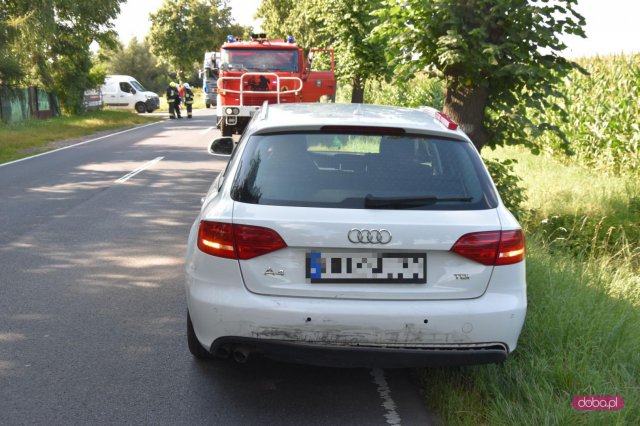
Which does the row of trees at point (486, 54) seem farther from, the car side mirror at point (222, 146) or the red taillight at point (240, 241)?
the red taillight at point (240, 241)

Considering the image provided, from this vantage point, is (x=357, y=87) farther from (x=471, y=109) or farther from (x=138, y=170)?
(x=471, y=109)

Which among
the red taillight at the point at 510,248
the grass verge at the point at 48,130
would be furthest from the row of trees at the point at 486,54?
the grass verge at the point at 48,130

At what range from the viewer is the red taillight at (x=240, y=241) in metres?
3.65

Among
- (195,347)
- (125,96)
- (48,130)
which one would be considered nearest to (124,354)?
(195,347)

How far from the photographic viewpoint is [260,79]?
17.8m

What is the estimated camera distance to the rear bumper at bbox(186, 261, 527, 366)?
3.62 metres

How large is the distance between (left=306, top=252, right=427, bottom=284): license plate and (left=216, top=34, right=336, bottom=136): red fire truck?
45.1 ft

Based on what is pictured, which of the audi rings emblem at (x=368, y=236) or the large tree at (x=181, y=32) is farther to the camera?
the large tree at (x=181, y=32)

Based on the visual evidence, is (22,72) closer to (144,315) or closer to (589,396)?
(144,315)

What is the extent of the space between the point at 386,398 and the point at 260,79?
14.4 meters

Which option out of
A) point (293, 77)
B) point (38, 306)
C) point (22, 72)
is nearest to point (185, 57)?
point (22, 72)

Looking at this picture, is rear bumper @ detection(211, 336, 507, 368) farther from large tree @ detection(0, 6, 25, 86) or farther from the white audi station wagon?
large tree @ detection(0, 6, 25, 86)

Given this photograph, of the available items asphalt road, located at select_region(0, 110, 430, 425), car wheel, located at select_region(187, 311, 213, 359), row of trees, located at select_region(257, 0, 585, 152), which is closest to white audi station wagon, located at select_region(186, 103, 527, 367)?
asphalt road, located at select_region(0, 110, 430, 425)

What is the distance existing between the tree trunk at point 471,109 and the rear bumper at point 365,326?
4906mm
